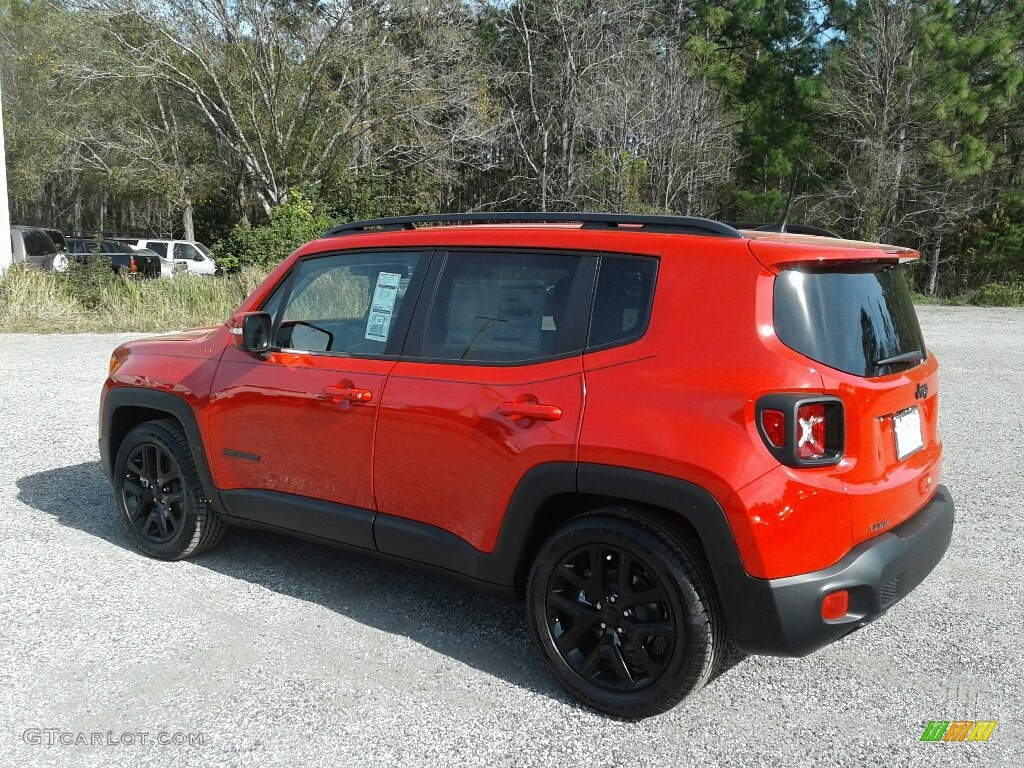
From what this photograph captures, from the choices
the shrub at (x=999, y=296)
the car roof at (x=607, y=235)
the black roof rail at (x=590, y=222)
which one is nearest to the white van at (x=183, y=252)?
the shrub at (x=999, y=296)

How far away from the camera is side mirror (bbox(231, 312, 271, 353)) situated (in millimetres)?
4031

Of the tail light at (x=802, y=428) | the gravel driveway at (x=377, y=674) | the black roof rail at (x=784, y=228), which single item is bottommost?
the gravel driveway at (x=377, y=674)

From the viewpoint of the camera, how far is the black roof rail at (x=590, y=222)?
121 inches

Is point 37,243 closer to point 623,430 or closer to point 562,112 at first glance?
point 562,112

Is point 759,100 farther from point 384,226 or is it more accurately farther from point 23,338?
point 384,226

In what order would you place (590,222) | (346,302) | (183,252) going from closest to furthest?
(590,222) → (346,302) → (183,252)

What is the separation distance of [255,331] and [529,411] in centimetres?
157

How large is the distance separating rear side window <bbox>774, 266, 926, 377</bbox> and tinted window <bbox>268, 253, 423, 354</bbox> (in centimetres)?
161

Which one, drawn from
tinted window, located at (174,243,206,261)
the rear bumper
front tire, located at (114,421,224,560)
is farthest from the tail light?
tinted window, located at (174,243,206,261)

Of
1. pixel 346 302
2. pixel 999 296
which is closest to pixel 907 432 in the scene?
pixel 346 302

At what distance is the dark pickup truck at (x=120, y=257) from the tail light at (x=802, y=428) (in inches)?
666

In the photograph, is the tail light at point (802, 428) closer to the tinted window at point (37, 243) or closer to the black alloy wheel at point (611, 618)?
the black alloy wheel at point (611, 618)

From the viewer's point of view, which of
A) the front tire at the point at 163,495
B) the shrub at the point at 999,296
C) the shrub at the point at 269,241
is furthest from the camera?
the shrub at the point at 999,296

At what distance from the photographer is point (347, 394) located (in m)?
3.71
